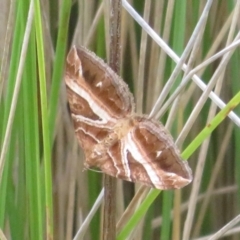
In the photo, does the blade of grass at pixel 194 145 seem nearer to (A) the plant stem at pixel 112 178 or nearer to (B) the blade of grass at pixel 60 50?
(A) the plant stem at pixel 112 178

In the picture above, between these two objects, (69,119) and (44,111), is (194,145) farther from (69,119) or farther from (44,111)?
(69,119)

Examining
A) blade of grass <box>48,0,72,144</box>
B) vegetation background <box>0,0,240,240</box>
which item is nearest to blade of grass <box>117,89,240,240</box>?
vegetation background <box>0,0,240,240</box>

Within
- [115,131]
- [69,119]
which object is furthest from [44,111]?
[69,119]

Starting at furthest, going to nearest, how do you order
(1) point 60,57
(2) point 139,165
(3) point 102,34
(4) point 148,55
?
(4) point 148,55 → (3) point 102,34 → (1) point 60,57 → (2) point 139,165

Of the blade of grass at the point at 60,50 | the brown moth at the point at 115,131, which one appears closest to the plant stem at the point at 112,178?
the brown moth at the point at 115,131

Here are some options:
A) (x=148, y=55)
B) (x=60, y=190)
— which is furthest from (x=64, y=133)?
(x=148, y=55)

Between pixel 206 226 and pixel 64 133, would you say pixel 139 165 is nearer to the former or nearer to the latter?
pixel 64 133

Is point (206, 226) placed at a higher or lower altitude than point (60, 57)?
lower

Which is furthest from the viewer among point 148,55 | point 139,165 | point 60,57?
point 148,55
